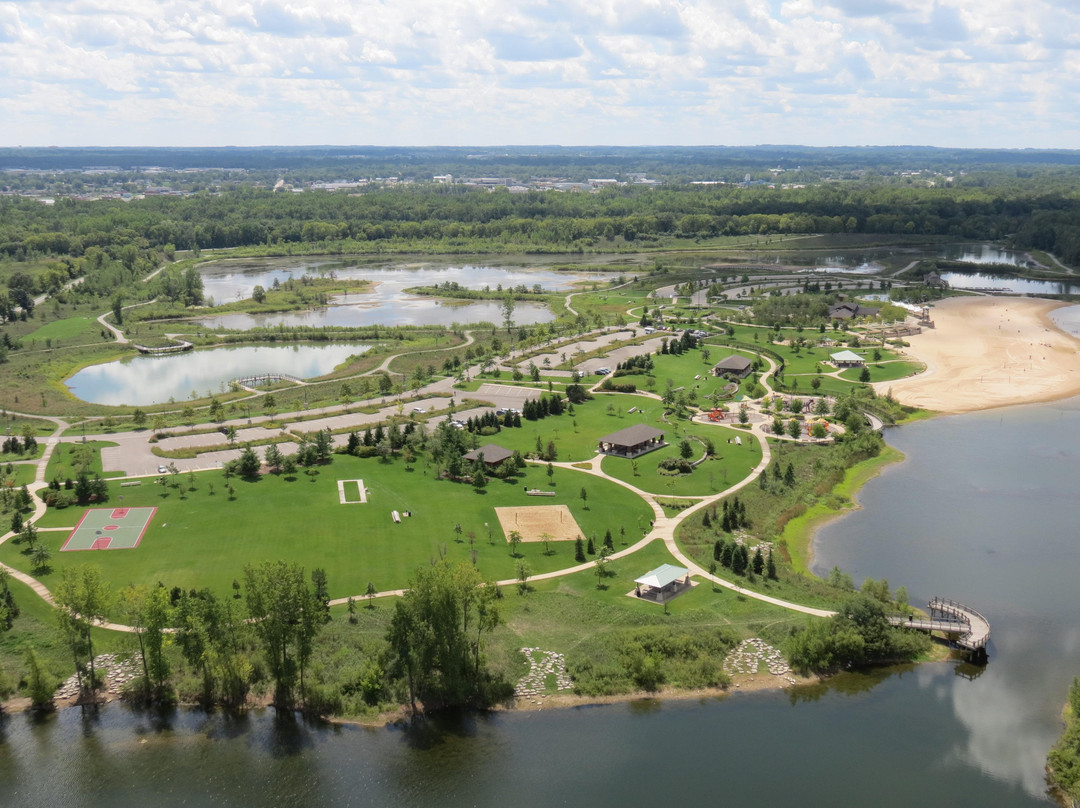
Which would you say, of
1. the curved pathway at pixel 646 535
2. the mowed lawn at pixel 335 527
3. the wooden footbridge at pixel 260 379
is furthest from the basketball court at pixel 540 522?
the wooden footbridge at pixel 260 379

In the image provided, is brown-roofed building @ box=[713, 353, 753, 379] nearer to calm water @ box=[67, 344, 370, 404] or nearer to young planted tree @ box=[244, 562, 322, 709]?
calm water @ box=[67, 344, 370, 404]

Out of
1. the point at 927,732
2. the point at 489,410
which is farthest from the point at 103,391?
the point at 927,732

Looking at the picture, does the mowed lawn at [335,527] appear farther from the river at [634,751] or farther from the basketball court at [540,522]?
the river at [634,751]

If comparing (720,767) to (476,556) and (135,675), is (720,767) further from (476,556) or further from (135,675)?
(135,675)

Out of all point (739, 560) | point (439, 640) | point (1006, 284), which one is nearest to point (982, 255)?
point (1006, 284)

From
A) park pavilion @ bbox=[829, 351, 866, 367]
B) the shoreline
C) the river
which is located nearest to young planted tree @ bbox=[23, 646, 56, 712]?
the river
